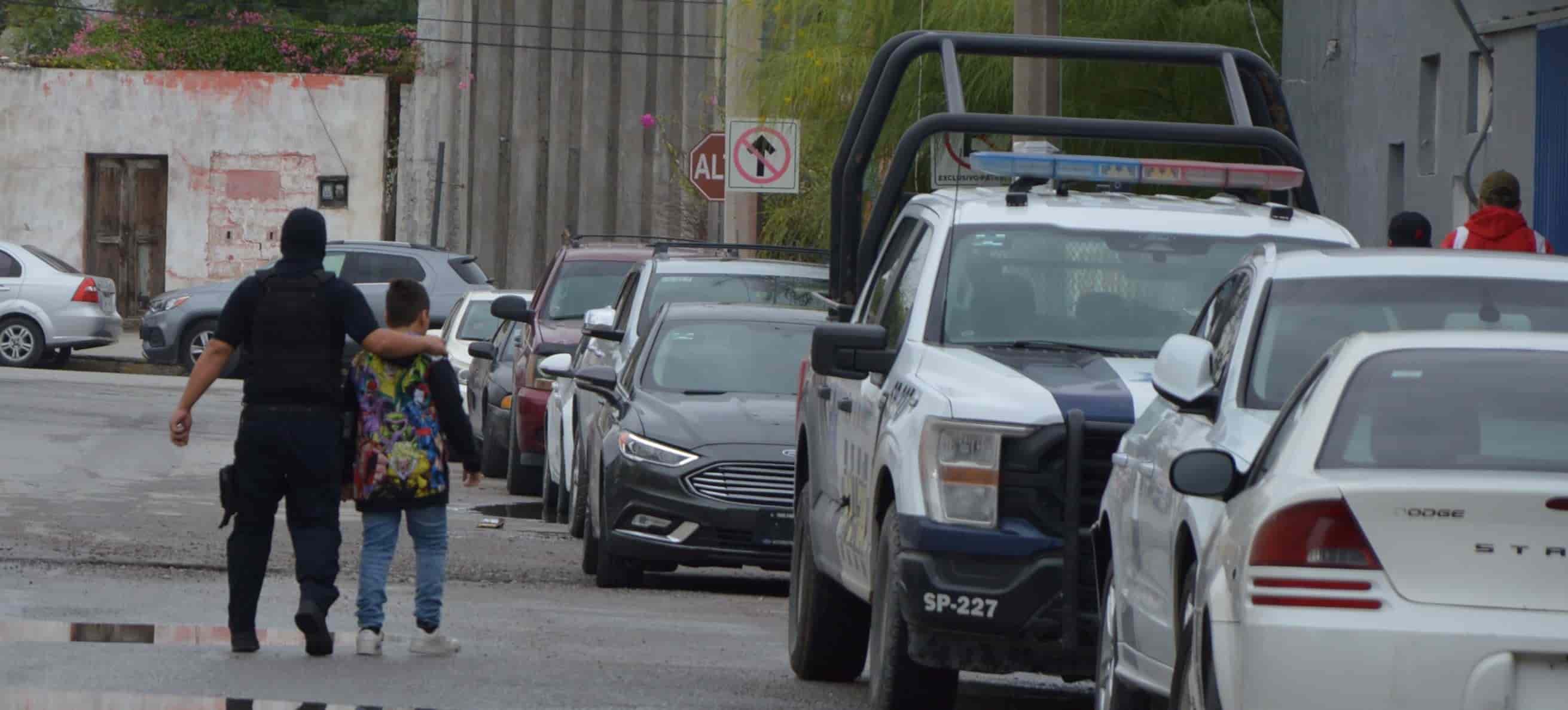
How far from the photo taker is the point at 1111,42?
1152cm

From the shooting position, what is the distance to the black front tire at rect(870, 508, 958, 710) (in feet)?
27.4

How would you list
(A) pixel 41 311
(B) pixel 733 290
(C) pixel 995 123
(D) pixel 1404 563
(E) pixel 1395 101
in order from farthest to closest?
(A) pixel 41 311, (E) pixel 1395 101, (B) pixel 733 290, (C) pixel 995 123, (D) pixel 1404 563

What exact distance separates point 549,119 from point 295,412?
3313 centimetres

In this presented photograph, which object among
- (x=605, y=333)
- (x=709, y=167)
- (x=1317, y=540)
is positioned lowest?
(x=1317, y=540)

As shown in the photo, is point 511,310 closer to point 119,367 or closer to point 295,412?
point 295,412

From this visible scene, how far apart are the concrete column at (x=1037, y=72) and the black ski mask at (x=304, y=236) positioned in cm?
821

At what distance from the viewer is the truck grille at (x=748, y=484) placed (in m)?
13.2

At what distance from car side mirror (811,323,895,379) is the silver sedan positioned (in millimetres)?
24333

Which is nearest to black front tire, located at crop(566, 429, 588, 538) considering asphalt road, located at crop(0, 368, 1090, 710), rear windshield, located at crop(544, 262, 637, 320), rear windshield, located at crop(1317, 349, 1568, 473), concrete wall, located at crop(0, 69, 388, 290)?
asphalt road, located at crop(0, 368, 1090, 710)

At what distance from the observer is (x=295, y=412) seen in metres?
9.97

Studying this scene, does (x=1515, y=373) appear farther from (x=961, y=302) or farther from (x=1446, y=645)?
(x=961, y=302)

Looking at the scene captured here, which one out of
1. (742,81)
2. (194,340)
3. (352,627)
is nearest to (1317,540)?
(352,627)

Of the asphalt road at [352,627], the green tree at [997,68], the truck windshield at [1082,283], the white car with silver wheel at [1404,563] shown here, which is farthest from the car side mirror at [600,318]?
the white car with silver wheel at [1404,563]

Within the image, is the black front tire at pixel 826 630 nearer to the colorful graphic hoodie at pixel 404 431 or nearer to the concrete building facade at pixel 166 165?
the colorful graphic hoodie at pixel 404 431
